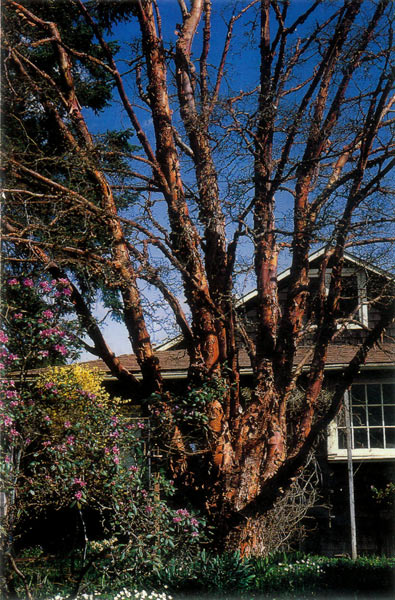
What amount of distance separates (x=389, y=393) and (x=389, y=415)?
0.65 meters

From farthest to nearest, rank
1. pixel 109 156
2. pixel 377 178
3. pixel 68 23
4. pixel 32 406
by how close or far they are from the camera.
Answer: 1. pixel 68 23
2. pixel 109 156
3. pixel 377 178
4. pixel 32 406

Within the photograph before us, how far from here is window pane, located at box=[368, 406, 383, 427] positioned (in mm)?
14062

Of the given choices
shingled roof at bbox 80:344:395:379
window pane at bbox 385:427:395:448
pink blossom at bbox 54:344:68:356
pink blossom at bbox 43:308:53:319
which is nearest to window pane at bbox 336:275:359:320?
shingled roof at bbox 80:344:395:379

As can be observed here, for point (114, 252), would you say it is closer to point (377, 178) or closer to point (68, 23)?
point (377, 178)

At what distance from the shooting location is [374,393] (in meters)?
13.9

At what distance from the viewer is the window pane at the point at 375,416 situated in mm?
14062

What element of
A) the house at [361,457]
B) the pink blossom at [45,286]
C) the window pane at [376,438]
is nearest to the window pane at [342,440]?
the house at [361,457]

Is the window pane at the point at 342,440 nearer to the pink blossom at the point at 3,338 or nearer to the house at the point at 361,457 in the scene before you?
the house at the point at 361,457

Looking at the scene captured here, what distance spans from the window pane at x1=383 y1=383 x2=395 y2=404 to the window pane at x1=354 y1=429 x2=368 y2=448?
0.91m

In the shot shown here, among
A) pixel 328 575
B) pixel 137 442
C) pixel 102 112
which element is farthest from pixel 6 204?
pixel 102 112

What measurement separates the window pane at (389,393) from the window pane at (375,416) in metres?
0.34

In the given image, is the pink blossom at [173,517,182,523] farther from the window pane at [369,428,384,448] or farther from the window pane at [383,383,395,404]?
the window pane at [369,428,384,448]

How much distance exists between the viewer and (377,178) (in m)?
7.20

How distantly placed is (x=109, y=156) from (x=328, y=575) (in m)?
6.05
